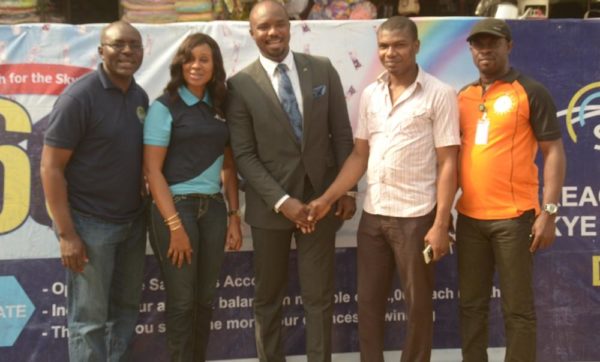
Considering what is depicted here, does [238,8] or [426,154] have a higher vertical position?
[238,8]

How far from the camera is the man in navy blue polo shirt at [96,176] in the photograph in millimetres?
3258

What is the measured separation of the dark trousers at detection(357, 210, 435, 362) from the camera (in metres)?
3.51

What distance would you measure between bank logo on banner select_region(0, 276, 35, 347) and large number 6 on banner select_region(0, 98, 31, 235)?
0.99 ft

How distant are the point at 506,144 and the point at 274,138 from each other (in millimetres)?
1114

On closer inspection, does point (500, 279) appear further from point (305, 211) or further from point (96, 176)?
point (96, 176)

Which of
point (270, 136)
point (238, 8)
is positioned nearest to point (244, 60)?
point (238, 8)

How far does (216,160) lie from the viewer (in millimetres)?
3580

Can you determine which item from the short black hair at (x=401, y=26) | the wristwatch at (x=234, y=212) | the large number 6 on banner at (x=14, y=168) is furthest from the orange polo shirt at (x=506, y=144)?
the large number 6 on banner at (x=14, y=168)

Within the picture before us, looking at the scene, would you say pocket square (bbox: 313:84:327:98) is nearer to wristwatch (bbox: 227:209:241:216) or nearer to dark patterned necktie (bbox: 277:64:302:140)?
dark patterned necktie (bbox: 277:64:302:140)

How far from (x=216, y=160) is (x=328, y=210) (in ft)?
1.98

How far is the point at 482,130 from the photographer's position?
3.52 metres

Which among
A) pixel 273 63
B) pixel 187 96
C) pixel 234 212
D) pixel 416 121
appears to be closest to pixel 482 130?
pixel 416 121

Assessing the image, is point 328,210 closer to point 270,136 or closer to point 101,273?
point 270,136

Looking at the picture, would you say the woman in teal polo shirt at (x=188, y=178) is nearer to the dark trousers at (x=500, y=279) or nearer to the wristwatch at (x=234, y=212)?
the wristwatch at (x=234, y=212)
